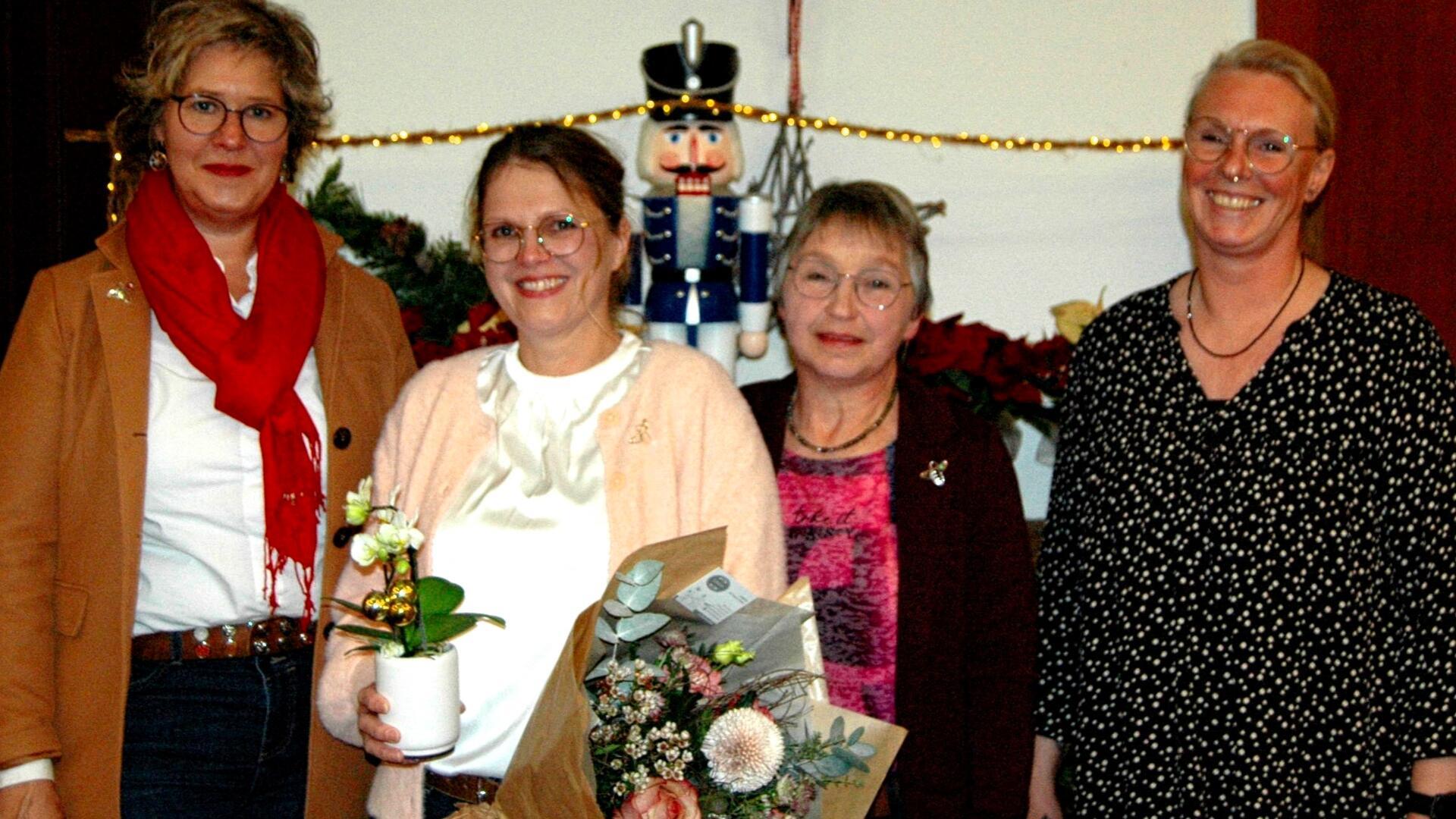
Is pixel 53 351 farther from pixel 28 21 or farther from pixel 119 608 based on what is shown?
pixel 28 21

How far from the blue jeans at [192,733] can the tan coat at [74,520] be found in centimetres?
3

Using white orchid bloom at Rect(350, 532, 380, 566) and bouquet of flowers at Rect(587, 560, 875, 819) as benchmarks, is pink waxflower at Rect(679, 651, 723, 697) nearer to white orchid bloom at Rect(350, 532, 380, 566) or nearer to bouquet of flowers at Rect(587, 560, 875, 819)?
bouquet of flowers at Rect(587, 560, 875, 819)

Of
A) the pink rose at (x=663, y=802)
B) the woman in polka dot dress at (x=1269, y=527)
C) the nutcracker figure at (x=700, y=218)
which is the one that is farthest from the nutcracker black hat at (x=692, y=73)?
the pink rose at (x=663, y=802)

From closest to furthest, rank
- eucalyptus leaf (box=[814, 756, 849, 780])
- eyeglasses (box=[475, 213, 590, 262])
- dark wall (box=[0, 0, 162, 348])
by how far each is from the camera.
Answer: eucalyptus leaf (box=[814, 756, 849, 780]) < eyeglasses (box=[475, 213, 590, 262]) < dark wall (box=[0, 0, 162, 348])

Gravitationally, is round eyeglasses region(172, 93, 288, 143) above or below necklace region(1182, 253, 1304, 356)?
above

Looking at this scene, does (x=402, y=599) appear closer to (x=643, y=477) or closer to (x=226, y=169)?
(x=643, y=477)

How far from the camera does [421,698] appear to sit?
155 cm

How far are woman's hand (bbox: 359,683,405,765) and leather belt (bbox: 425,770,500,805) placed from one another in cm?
15

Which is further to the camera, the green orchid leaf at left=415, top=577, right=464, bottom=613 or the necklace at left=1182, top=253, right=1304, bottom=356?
the necklace at left=1182, top=253, right=1304, bottom=356

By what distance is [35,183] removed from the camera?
2.76 metres

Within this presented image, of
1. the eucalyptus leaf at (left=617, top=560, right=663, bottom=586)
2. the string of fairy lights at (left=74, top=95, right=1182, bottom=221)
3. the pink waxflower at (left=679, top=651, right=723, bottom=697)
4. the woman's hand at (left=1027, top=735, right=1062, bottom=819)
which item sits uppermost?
the string of fairy lights at (left=74, top=95, right=1182, bottom=221)

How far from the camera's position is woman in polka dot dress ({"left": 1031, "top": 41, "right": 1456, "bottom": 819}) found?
6.02 feet

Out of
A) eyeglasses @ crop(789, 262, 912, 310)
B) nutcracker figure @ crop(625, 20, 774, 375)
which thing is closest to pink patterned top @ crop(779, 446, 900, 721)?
eyeglasses @ crop(789, 262, 912, 310)

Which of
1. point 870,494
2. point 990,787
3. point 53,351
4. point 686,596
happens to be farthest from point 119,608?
point 990,787
